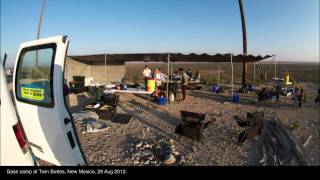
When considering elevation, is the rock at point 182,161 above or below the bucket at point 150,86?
below

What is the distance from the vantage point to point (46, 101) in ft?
9.49

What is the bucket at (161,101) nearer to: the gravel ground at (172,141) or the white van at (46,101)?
the gravel ground at (172,141)

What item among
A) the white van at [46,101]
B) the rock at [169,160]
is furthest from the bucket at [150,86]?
the white van at [46,101]

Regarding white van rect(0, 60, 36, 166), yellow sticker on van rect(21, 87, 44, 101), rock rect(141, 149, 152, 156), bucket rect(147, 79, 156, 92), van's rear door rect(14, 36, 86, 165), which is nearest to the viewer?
white van rect(0, 60, 36, 166)

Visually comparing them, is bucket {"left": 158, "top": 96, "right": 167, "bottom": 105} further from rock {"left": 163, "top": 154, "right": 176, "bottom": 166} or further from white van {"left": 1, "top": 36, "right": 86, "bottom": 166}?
white van {"left": 1, "top": 36, "right": 86, "bottom": 166}

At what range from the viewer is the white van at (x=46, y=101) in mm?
2754

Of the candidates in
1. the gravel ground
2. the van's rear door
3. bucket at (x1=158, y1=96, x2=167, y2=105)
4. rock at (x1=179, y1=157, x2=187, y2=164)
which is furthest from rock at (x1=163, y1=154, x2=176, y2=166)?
bucket at (x1=158, y1=96, x2=167, y2=105)

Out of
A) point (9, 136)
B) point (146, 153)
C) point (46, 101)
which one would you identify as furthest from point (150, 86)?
point (9, 136)

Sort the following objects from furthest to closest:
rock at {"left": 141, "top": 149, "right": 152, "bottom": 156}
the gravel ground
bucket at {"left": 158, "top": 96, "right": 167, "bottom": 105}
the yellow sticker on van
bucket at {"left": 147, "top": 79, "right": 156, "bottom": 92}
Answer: bucket at {"left": 147, "top": 79, "right": 156, "bottom": 92} < bucket at {"left": 158, "top": 96, "right": 167, "bottom": 105} < rock at {"left": 141, "top": 149, "right": 152, "bottom": 156} < the gravel ground < the yellow sticker on van

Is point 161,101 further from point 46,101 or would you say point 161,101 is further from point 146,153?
point 46,101

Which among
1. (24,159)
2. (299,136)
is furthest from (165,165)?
(299,136)

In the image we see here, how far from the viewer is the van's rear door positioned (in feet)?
9.04

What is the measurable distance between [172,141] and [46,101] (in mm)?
3544

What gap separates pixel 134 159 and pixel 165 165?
691mm
